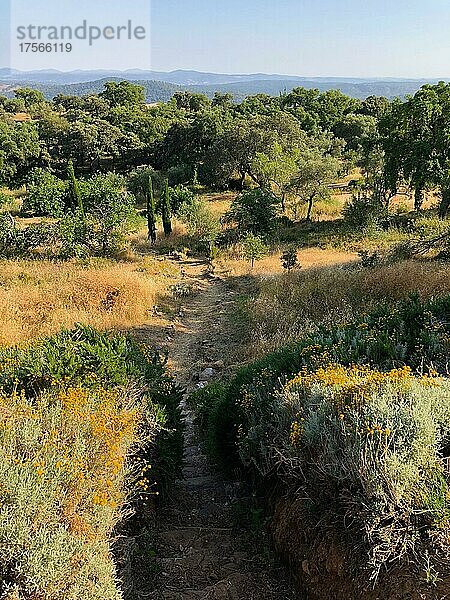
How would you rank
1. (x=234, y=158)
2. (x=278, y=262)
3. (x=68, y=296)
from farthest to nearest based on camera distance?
(x=234, y=158), (x=278, y=262), (x=68, y=296)

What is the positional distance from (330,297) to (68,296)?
20.8ft

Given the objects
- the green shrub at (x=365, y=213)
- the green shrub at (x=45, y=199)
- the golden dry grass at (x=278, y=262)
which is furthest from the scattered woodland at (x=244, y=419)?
the green shrub at (x=45, y=199)

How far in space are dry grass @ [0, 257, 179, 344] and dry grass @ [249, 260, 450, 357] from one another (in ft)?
10.2

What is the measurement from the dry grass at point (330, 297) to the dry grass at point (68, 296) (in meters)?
3.11

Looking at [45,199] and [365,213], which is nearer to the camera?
[365,213]

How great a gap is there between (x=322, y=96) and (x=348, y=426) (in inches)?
2213

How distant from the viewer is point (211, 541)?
4047 mm

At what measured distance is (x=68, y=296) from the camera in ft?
39.1

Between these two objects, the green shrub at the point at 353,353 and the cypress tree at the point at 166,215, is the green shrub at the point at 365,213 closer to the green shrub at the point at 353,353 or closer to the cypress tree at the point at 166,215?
the cypress tree at the point at 166,215

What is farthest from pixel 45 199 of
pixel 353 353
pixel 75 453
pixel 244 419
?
pixel 75 453

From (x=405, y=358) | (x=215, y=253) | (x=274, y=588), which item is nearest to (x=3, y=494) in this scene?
(x=274, y=588)

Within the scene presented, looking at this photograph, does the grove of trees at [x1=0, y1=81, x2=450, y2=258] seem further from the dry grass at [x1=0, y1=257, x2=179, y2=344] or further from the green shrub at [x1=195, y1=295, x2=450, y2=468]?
the green shrub at [x1=195, y1=295, x2=450, y2=468]

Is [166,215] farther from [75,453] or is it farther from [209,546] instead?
[75,453]

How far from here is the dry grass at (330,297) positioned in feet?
31.4
